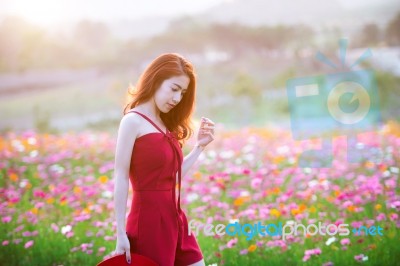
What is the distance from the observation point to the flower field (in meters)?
3.12

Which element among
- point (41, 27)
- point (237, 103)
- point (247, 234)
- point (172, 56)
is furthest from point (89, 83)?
point (172, 56)

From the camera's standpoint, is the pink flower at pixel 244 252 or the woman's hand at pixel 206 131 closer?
the woman's hand at pixel 206 131

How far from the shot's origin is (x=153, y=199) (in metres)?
2.07

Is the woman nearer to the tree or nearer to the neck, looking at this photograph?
the neck

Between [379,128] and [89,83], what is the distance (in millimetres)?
3534

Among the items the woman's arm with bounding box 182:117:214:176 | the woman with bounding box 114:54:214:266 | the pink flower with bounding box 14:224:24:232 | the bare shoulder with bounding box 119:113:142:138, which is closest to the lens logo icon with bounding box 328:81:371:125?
the pink flower with bounding box 14:224:24:232

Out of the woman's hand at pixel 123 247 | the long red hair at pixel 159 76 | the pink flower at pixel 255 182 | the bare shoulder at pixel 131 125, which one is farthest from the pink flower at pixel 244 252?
the bare shoulder at pixel 131 125

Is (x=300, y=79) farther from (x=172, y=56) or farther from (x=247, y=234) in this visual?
(x=172, y=56)

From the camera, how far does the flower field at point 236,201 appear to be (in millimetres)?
3125

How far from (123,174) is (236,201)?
162cm

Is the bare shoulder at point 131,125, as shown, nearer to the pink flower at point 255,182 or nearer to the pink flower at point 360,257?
the pink flower at point 360,257

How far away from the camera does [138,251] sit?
2064mm

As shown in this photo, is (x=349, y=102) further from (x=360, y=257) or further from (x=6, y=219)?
(x=6, y=219)

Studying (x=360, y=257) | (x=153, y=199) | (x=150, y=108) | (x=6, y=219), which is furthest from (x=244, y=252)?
(x=6, y=219)
